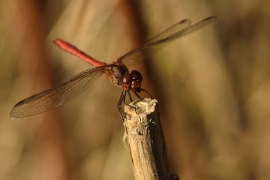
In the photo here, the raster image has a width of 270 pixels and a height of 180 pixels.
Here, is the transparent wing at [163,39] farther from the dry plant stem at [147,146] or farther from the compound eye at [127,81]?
the dry plant stem at [147,146]

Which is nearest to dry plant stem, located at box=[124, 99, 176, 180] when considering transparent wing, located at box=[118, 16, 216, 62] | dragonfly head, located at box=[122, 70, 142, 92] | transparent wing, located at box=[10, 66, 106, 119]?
dragonfly head, located at box=[122, 70, 142, 92]

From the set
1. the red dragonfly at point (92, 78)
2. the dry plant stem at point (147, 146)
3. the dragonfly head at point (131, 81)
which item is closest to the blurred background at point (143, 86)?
the red dragonfly at point (92, 78)

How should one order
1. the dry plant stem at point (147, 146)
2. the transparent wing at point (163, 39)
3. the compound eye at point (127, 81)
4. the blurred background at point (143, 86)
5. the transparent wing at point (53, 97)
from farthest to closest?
the blurred background at point (143, 86) → the transparent wing at point (163, 39) → the compound eye at point (127, 81) → the transparent wing at point (53, 97) → the dry plant stem at point (147, 146)

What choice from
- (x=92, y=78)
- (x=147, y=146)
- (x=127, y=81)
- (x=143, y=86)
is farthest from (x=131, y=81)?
(x=143, y=86)

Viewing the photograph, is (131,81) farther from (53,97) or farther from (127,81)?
(53,97)

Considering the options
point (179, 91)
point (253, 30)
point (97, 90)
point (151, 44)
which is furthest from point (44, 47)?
point (253, 30)

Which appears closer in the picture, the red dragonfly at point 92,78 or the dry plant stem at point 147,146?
the dry plant stem at point 147,146
